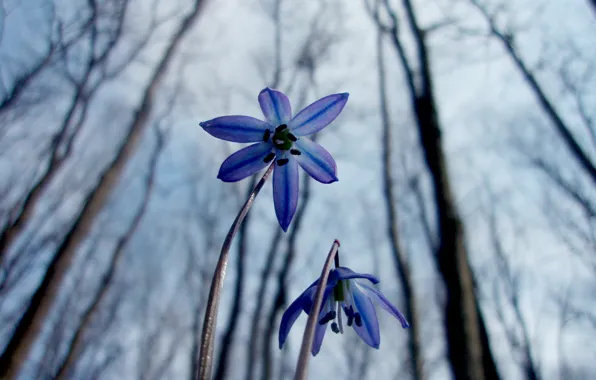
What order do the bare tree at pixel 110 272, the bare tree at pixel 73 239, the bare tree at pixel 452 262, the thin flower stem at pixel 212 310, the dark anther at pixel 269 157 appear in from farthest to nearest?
1. the bare tree at pixel 110 272
2. the bare tree at pixel 73 239
3. the bare tree at pixel 452 262
4. the dark anther at pixel 269 157
5. the thin flower stem at pixel 212 310

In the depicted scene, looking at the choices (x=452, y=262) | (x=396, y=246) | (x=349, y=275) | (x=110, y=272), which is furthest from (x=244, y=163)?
(x=110, y=272)

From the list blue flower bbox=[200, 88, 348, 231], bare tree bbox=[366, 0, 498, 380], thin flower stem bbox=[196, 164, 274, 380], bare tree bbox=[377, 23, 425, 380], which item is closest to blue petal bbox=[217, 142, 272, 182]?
blue flower bbox=[200, 88, 348, 231]

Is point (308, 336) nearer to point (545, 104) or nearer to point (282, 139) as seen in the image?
point (282, 139)

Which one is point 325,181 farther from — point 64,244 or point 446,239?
point 64,244

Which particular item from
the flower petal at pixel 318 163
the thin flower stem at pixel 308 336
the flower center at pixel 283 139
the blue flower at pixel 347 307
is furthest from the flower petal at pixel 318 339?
the flower center at pixel 283 139

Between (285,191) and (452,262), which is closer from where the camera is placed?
(285,191)

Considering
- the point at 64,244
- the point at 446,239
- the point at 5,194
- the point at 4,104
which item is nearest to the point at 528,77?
the point at 446,239

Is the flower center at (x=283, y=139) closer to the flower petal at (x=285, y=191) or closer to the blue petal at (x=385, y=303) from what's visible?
the flower petal at (x=285, y=191)
